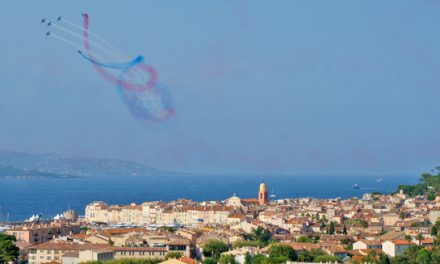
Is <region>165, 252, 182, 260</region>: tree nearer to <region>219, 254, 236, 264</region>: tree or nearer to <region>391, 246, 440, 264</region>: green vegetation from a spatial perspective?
<region>219, 254, 236, 264</region>: tree

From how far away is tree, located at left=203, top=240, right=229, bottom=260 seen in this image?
47.3 m

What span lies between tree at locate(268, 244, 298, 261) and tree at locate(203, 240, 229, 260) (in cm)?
396

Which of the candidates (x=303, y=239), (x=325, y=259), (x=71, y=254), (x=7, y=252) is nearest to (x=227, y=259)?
(x=325, y=259)

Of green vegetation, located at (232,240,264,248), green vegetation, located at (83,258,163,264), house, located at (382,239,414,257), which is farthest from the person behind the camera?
green vegetation, located at (232,240,264,248)

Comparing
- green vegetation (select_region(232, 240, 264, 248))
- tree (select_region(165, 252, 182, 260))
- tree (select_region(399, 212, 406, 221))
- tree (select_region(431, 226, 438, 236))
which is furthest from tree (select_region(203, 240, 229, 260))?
tree (select_region(399, 212, 406, 221))

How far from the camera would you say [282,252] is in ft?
141

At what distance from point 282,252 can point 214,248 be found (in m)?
5.49

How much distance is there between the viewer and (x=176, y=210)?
82625mm

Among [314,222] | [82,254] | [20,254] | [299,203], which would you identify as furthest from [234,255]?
[299,203]

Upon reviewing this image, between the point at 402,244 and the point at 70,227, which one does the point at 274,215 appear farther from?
the point at 402,244

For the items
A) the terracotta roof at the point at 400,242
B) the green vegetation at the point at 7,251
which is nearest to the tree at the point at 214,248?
the terracotta roof at the point at 400,242

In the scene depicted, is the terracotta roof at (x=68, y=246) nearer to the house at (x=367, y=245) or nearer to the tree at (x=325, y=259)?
the tree at (x=325, y=259)

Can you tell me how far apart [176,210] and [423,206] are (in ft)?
64.4

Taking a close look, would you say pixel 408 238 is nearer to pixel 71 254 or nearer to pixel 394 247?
pixel 394 247
